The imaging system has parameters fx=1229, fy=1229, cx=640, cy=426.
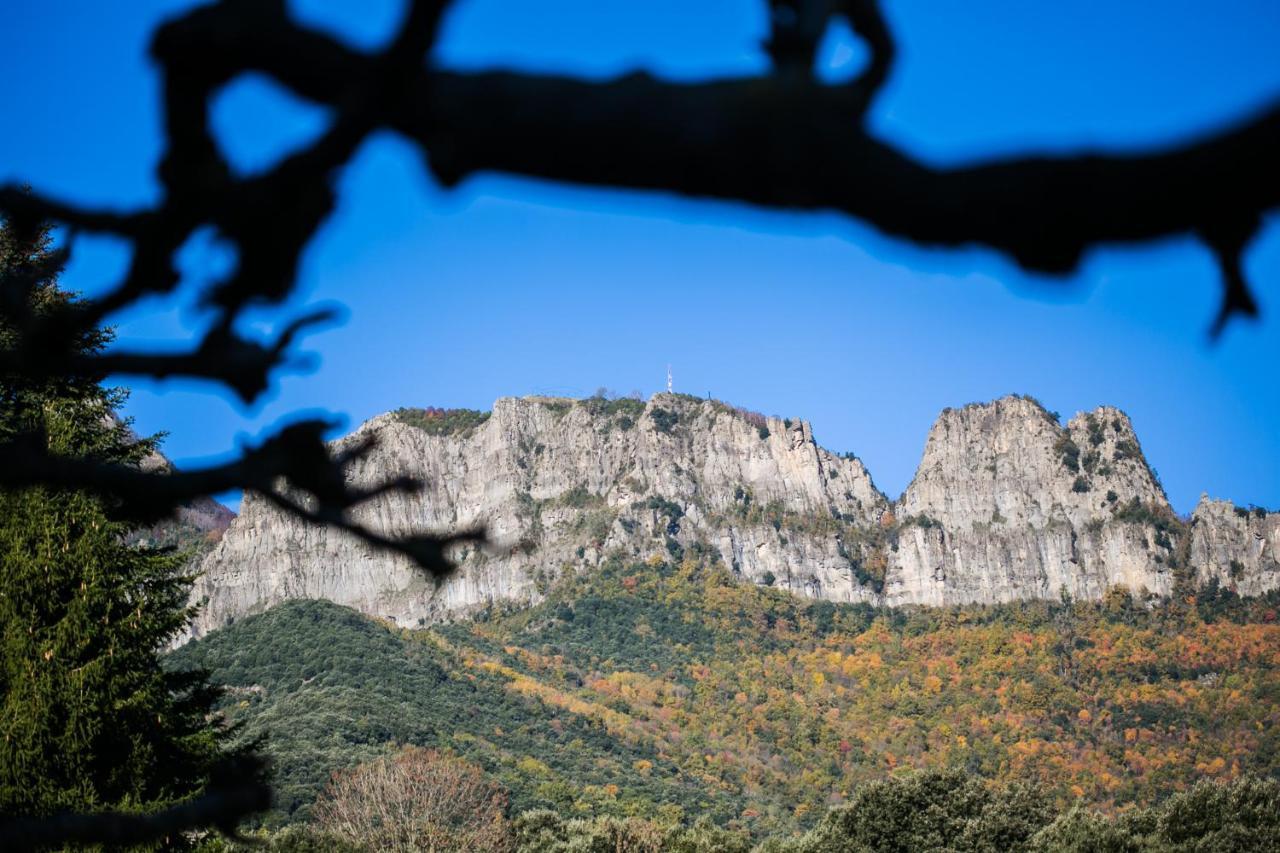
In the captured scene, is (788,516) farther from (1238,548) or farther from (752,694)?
(1238,548)

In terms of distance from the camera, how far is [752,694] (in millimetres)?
100500

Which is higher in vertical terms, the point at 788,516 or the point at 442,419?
the point at 442,419

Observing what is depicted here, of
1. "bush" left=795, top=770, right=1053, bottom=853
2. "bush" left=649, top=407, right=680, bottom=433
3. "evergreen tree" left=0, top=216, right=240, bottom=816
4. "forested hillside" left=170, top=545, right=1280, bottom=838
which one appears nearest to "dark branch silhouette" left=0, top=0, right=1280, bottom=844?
"evergreen tree" left=0, top=216, right=240, bottom=816

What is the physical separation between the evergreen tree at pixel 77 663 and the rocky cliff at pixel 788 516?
96730mm

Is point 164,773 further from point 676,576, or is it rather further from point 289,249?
point 676,576

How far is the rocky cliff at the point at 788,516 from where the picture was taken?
12044cm

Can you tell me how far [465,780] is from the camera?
1893 inches

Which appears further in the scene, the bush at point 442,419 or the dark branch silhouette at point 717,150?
the bush at point 442,419

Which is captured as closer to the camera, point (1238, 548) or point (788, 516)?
point (1238, 548)

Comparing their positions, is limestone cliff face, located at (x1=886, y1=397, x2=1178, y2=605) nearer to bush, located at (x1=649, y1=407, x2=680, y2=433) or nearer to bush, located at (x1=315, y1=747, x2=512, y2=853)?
bush, located at (x1=649, y1=407, x2=680, y2=433)

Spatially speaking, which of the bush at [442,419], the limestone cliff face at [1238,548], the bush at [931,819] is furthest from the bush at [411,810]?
the bush at [442,419]

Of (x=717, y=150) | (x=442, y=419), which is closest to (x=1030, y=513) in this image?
(x=442, y=419)

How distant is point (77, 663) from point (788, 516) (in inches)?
4857

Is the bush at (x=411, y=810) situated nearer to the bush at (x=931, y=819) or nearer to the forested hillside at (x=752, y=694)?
the forested hillside at (x=752, y=694)
